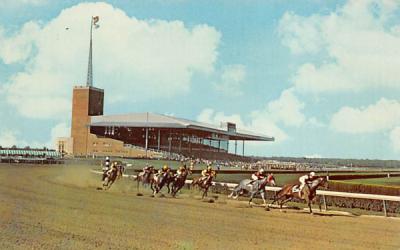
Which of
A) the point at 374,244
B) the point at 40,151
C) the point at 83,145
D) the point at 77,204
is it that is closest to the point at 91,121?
the point at 83,145

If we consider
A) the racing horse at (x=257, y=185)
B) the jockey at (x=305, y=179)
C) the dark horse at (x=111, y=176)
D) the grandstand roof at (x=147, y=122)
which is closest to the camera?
the jockey at (x=305, y=179)

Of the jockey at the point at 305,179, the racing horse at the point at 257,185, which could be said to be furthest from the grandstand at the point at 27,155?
the jockey at the point at 305,179

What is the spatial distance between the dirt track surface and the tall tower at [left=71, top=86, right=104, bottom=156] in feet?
216

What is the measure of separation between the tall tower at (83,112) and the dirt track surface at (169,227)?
66.0 meters

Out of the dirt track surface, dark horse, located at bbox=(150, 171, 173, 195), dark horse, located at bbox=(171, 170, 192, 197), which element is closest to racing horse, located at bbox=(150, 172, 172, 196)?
dark horse, located at bbox=(150, 171, 173, 195)

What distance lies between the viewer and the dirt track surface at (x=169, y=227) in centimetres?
1130

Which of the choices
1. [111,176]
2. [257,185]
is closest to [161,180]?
[111,176]

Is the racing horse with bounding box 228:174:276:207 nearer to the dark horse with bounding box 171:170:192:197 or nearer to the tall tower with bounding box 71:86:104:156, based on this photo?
the dark horse with bounding box 171:170:192:197

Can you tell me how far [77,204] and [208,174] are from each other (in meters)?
7.37

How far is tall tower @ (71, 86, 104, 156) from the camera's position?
86188mm

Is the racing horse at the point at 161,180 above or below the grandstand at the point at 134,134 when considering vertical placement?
below

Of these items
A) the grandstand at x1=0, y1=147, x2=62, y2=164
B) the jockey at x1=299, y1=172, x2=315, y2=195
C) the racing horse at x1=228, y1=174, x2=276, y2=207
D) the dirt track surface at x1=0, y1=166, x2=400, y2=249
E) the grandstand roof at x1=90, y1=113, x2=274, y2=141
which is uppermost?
the grandstand roof at x1=90, y1=113, x2=274, y2=141

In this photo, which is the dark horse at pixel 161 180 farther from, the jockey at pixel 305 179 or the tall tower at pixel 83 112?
the tall tower at pixel 83 112

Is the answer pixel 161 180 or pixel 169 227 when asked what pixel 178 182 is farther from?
pixel 169 227
